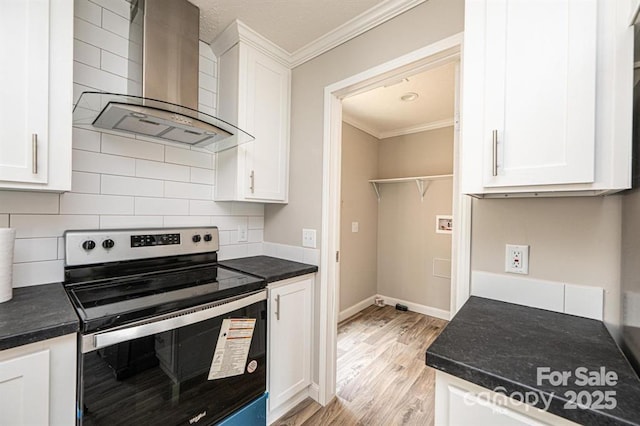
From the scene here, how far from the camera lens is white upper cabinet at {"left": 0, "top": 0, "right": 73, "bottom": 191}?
101 cm

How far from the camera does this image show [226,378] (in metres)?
1.32

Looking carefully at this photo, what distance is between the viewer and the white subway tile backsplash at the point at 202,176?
1.87 m

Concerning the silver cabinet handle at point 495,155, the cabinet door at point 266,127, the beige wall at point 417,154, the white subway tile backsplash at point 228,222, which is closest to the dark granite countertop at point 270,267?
the white subway tile backsplash at point 228,222

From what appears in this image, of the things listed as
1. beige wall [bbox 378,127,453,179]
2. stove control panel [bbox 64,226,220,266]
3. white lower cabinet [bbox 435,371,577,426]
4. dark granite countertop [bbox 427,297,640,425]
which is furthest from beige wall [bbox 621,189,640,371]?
beige wall [bbox 378,127,453,179]

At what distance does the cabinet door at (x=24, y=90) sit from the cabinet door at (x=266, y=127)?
38.1 inches

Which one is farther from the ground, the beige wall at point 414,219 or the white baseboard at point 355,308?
the beige wall at point 414,219

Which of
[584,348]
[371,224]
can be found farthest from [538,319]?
[371,224]

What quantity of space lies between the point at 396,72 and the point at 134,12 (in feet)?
4.97

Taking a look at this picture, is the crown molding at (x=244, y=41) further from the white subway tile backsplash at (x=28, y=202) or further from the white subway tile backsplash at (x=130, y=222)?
the white subway tile backsplash at (x=28, y=202)

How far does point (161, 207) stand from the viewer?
1.70 meters

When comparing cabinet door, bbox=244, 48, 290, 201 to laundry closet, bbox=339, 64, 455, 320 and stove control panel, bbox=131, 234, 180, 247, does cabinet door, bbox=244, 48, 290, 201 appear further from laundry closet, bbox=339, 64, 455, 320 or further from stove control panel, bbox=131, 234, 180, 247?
laundry closet, bbox=339, 64, 455, 320

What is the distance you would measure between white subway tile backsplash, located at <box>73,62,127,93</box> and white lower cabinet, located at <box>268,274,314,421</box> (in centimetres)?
142

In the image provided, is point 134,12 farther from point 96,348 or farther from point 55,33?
point 96,348

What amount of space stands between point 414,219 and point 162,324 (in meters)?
3.25
